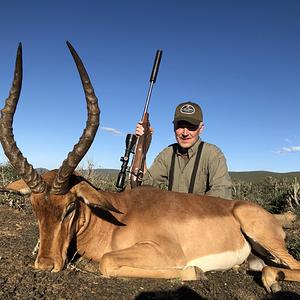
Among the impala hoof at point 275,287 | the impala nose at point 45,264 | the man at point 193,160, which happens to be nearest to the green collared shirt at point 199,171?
the man at point 193,160

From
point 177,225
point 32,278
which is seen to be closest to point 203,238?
point 177,225

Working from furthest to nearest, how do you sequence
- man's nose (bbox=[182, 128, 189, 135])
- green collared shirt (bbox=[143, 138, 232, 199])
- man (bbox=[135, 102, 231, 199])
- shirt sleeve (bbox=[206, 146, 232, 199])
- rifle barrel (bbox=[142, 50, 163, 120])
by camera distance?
rifle barrel (bbox=[142, 50, 163, 120])
man's nose (bbox=[182, 128, 189, 135])
man (bbox=[135, 102, 231, 199])
green collared shirt (bbox=[143, 138, 232, 199])
shirt sleeve (bbox=[206, 146, 232, 199])

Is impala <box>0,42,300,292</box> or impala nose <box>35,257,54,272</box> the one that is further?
impala <box>0,42,300,292</box>

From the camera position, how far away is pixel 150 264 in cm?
402

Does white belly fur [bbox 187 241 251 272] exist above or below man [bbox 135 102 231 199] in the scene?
below

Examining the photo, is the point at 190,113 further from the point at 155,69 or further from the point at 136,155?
the point at 155,69

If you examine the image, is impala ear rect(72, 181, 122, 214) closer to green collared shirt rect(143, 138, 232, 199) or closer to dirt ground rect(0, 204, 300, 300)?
dirt ground rect(0, 204, 300, 300)

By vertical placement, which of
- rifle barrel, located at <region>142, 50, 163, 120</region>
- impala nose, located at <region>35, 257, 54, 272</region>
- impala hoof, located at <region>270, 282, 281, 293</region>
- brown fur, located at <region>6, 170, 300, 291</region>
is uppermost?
rifle barrel, located at <region>142, 50, 163, 120</region>

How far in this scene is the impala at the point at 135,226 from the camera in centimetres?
371

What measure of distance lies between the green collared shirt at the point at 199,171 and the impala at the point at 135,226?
1.12 meters

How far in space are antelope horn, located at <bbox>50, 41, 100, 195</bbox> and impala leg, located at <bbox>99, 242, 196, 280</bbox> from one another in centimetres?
116

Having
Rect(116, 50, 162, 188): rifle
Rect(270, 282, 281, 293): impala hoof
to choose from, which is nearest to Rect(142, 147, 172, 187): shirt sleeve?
Rect(116, 50, 162, 188): rifle

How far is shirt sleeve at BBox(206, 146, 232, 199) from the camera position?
20.4 ft

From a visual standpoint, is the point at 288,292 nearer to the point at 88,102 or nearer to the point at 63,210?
the point at 63,210
